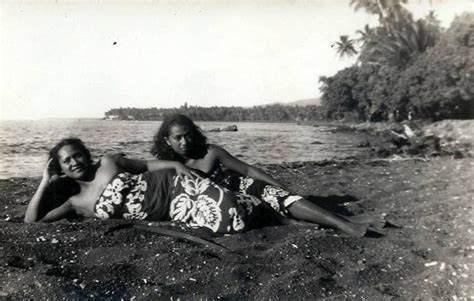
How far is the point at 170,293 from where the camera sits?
6.01 ft

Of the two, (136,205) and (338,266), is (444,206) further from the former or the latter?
(136,205)

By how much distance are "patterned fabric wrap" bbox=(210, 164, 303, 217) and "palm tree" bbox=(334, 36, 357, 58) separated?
28165 millimetres

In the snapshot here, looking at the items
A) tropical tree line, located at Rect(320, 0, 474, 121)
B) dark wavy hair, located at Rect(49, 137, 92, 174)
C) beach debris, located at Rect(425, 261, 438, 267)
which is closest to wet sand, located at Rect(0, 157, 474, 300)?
beach debris, located at Rect(425, 261, 438, 267)

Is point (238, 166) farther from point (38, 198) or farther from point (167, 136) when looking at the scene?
point (38, 198)

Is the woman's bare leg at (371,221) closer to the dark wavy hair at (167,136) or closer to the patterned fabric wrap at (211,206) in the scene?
the patterned fabric wrap at (211,206)

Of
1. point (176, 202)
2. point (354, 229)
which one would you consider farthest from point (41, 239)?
point (354, 229)

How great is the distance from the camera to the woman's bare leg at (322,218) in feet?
8.27

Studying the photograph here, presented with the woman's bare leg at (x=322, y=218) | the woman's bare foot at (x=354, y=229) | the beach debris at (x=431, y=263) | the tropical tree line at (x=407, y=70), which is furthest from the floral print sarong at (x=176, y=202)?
the tropical tree line at (x=407, y=70)

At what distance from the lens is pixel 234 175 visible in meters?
2.90

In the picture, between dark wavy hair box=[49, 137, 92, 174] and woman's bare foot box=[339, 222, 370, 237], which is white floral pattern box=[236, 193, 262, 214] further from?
dark wavy hair box=[49, 137, 92, 174]

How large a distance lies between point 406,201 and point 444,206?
308mm

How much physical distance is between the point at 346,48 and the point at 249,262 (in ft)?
99.9

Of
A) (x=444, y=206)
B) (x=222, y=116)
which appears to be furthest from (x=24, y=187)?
(x=222, y=116)

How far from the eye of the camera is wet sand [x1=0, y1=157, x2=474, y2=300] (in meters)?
1.87
